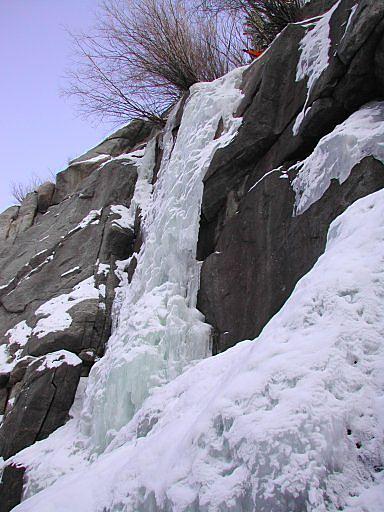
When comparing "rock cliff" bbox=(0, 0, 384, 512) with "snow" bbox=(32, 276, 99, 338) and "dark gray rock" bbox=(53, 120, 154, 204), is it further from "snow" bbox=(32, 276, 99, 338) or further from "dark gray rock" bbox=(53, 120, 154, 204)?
"dark gray rock" bbox=(53, 120, 154, 204)

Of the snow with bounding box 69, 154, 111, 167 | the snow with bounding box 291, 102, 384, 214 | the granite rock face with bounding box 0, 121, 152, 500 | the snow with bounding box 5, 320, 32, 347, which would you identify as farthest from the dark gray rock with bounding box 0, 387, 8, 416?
the snow with bounding box 69, 154, 111, 167

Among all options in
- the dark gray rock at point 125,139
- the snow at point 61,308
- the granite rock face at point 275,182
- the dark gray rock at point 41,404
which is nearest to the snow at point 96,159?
the dark gray rock at point 125,139

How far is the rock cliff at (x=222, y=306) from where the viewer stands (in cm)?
202

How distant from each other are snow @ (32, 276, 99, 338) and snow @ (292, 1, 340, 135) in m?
4.21

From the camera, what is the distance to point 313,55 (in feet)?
18.0

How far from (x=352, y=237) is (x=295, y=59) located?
3721 millimetres

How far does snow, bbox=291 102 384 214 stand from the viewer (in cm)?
408

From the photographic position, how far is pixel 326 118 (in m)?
4.88

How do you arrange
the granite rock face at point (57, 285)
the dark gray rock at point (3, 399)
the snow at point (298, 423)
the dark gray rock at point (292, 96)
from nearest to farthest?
the snow at point (298, 423), the dark gray rock at point (292, 96), the granite rock face at point (57, 285), the dark gray rock at point (3, 399)

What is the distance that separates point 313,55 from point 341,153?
1.74 m

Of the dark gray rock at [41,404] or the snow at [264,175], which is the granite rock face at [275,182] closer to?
the snow at [264,175]

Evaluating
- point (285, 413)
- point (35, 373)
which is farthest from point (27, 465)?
point (285, 413)

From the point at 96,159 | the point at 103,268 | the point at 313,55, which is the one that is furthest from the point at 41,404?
the point at 96,159

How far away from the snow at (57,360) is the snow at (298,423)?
390cm
